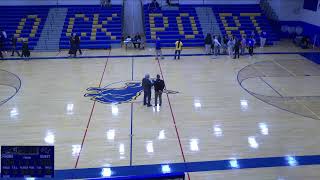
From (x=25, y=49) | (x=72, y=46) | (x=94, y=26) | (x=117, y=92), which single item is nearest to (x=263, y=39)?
(x=94, y=26)

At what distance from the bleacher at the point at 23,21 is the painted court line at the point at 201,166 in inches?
629

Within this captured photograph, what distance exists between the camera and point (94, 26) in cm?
2531

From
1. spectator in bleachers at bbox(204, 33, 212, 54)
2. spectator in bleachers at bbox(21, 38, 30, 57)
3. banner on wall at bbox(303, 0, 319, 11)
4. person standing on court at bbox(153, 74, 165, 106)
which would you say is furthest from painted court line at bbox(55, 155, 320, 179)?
banner on wall at bbox(303, 0, 319, 11)

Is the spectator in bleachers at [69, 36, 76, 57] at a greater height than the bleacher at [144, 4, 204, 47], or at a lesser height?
lesser

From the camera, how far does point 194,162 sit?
31.4 ft

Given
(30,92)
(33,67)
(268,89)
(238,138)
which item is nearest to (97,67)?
(33,67)

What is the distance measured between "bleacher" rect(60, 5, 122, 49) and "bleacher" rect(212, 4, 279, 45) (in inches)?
290

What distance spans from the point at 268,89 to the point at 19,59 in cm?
1372

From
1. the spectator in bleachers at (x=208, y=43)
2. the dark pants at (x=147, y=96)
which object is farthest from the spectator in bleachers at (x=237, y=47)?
the dark pants at (x=147, y=96)

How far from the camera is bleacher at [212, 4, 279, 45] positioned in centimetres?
2537

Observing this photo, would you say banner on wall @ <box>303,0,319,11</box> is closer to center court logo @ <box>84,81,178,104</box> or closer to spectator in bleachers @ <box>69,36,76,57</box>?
center court logo @ <box>84,81,178,104</box>

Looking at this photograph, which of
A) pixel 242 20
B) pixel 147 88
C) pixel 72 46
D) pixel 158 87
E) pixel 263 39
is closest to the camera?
pixel 158 87

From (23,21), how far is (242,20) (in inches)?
610
